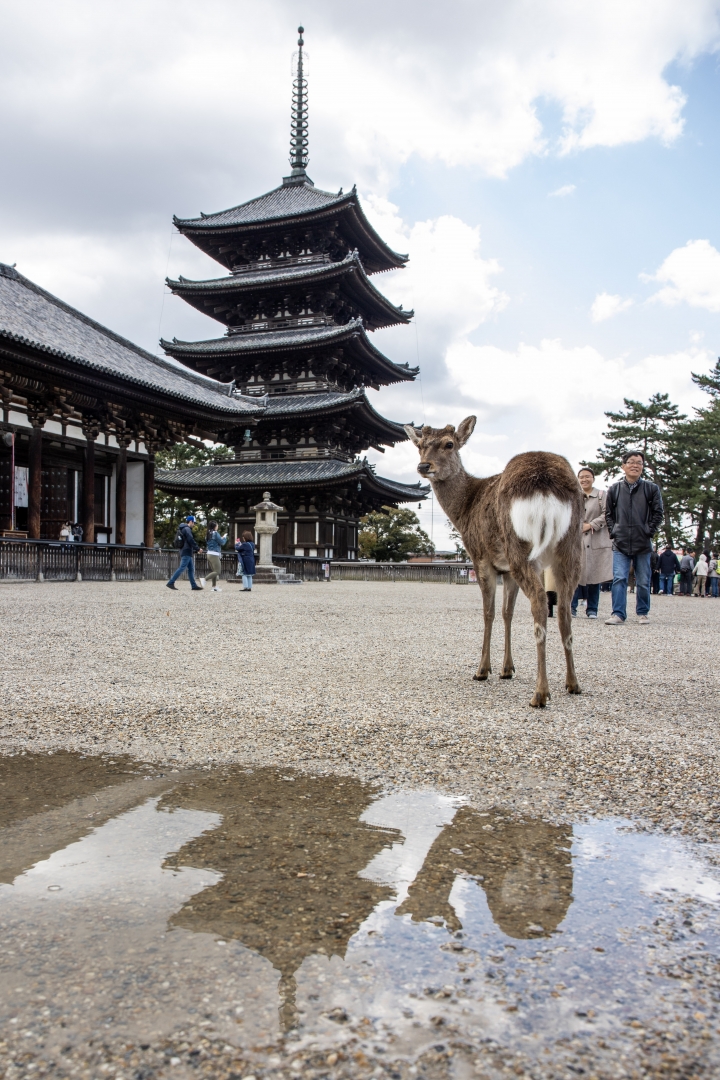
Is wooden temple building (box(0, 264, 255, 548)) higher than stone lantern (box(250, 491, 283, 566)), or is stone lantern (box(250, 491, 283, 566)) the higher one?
wooden temple building (box(0, 264, 255, 548))

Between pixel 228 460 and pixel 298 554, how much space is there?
5669mm

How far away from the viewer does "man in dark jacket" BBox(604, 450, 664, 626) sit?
29.3 ft

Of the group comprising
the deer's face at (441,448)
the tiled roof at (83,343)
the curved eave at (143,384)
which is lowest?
the deer's face at (441,448)

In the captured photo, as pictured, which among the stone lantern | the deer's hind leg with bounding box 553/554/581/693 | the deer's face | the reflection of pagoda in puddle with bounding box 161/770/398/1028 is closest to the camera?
the reflection of pagoda in puddle with bounding box 161/770/398/1028

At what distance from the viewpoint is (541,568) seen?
13.5ft

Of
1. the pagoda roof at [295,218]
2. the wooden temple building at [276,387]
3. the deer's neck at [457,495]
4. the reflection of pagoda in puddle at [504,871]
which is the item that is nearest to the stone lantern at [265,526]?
the wooden temple building at [276,387]

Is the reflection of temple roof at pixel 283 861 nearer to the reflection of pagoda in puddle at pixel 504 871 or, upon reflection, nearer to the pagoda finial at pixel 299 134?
the reflection of pagoda in puddle at pixel 504 871

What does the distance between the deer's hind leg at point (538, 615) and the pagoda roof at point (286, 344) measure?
25.5 metres

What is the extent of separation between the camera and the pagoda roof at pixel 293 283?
29.3 m

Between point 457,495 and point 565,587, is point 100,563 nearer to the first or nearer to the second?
point 457,495

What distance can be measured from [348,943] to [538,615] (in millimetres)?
2623

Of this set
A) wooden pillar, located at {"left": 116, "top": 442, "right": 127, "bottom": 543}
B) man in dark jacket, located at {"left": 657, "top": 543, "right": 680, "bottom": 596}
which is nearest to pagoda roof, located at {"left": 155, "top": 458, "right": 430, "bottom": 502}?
wooden pillar, located at {"left": 116, "top": 442, "right": 127, "bottom": 543}

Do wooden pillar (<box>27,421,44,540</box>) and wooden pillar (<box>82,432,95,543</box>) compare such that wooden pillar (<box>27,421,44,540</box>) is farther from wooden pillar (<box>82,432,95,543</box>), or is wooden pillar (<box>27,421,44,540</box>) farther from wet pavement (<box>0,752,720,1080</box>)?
wet pavement (<box>0,752,720,1080</box>)

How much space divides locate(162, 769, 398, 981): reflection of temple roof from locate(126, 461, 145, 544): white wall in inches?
849
